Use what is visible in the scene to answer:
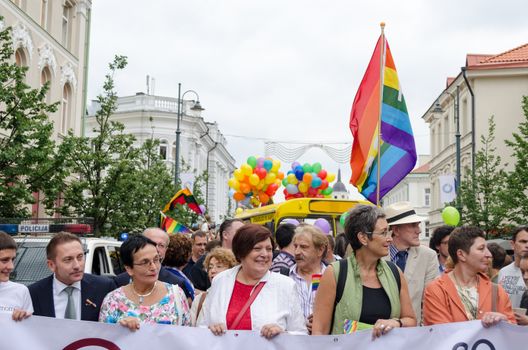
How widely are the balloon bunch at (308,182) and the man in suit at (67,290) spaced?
1659cm

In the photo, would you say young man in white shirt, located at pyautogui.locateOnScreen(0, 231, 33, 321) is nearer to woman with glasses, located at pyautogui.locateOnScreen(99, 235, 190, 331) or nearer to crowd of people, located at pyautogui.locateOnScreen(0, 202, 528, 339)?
crowd of people, located at pyautogui.locateOnScreen(0, 202, 528, 339)

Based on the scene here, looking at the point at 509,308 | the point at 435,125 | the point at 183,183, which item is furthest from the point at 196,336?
the point at 435,125

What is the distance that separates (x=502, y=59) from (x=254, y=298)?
45.3 m

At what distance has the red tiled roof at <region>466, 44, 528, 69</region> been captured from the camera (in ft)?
151

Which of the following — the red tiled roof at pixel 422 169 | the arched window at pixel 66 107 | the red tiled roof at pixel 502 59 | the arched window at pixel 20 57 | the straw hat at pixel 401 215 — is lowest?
the straw hat at pixel 401 215

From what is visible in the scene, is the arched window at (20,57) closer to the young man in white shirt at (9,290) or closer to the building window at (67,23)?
the building window at (67,23)

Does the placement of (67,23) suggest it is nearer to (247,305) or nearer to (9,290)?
(9,290)

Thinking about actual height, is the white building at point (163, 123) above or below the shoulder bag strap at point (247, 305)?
above

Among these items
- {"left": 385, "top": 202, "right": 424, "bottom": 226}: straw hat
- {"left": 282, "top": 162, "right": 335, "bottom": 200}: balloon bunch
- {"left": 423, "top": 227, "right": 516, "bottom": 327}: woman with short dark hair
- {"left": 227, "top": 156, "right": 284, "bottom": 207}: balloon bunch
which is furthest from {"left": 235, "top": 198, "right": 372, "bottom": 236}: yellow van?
{"left": 423, "top": 227, "right": 516, "bottom": 327}: woman with short dark hair

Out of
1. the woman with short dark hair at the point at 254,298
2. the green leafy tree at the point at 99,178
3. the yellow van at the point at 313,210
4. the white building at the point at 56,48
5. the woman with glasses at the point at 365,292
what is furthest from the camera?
the white building at the point at 56,48

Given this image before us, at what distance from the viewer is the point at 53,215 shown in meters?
24.2

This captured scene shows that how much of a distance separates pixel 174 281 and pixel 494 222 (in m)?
24.7

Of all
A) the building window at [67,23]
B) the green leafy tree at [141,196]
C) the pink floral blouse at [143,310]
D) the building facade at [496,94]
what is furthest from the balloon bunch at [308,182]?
the building facade at [496,94]

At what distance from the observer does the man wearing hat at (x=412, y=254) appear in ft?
22.0
